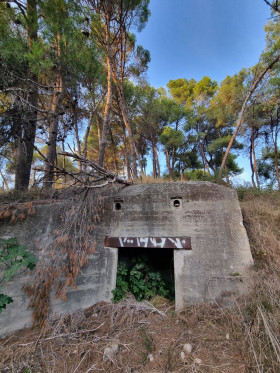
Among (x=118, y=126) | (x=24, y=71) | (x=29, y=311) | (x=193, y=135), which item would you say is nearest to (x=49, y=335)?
(x=29, y=311)

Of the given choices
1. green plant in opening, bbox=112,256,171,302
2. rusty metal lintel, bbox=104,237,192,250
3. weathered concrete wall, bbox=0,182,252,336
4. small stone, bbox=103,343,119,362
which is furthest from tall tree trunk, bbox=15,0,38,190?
small stone, bbox=103,343,119,362

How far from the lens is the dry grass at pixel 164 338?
73.8 inches

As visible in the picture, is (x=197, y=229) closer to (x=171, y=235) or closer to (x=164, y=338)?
(x=171, y=235)

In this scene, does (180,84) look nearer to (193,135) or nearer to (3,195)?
(193,135)

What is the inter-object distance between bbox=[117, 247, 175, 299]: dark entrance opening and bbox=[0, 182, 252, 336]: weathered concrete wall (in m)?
0.60

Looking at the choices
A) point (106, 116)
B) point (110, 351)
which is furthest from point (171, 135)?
point (110, 351)

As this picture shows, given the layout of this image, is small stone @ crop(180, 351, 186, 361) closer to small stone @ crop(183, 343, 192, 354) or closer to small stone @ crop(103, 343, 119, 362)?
small stone @ crop(183, 343, 192, 354)

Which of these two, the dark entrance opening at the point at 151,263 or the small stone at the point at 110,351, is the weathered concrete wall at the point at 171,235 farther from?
the small stone at the point at 110,351

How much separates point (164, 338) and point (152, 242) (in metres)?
1.37

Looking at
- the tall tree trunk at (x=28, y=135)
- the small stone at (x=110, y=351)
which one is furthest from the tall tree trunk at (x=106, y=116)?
the small stone at (x=110, y=351)

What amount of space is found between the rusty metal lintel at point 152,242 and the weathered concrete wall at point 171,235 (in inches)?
3.2

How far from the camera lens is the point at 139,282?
138 inches

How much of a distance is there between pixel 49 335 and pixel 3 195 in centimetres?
303

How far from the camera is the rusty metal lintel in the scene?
3.11m
